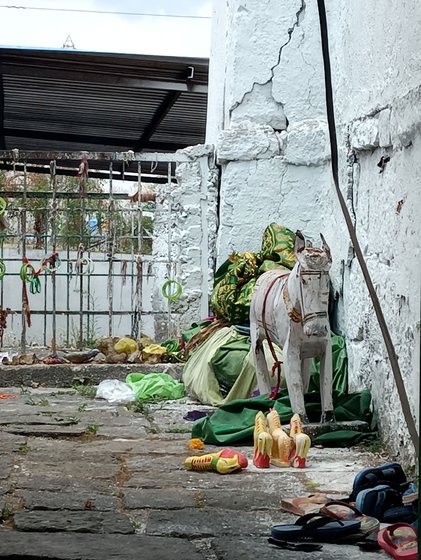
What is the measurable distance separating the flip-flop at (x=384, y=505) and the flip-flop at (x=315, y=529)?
0.31 m

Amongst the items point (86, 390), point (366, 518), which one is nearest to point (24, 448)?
point (366, 518)

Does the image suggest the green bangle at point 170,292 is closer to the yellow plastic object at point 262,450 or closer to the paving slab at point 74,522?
the yellow plastic object at point 262,450

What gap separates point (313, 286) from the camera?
646 centimetres

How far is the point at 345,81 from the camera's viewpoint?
8031mm

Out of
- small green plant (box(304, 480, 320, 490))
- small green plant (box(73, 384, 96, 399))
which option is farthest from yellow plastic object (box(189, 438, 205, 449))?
small green plant (box(73, 384, 96, 399))

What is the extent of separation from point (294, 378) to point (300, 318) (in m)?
0.40

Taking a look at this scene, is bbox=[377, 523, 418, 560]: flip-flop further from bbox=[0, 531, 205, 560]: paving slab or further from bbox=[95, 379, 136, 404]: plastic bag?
bbox=[95, 379, 136, 404]: plastic bag

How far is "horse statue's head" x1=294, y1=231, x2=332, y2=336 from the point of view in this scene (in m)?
6.46

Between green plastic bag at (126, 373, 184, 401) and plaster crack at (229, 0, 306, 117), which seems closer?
green plastic bag at (126, 373, 184, 401)

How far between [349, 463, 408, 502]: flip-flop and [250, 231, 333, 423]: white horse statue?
1587 mm

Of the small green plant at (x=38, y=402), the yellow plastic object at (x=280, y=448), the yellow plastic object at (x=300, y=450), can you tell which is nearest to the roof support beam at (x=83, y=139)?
the small green plant at (x=38, y=402)

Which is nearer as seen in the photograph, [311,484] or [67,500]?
[67,500]

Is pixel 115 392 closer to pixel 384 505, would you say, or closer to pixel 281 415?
pixel 281 415

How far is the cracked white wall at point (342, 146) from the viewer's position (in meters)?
6.06
